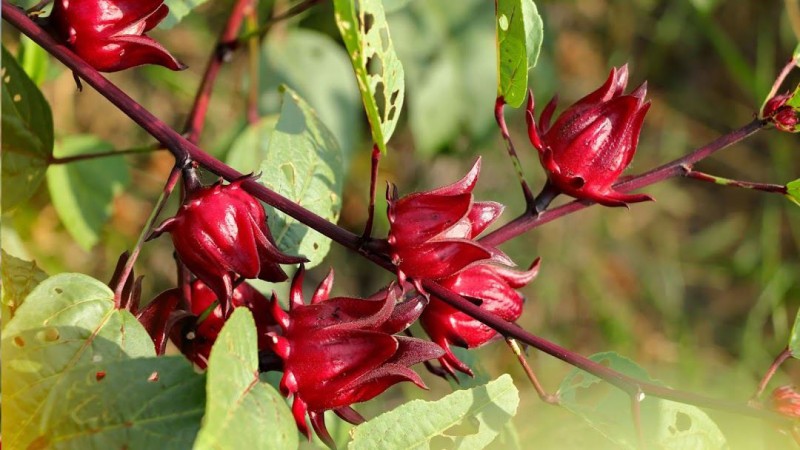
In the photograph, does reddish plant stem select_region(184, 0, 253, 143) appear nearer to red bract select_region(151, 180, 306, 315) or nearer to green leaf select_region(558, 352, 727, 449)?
red bract select_region(151, 180, 306, 315)

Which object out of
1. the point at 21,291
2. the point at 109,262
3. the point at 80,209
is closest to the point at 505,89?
the point at 21,291

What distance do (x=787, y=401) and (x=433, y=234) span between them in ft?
1.25

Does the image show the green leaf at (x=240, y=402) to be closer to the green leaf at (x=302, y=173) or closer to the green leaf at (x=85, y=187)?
the green leaf at (x=302, y=173)

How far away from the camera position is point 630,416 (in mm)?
932

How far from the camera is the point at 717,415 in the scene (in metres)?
1.70

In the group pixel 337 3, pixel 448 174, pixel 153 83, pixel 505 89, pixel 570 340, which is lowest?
pixel 570 340

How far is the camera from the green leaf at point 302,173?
1.01 metres

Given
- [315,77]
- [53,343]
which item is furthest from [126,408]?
[315,77]

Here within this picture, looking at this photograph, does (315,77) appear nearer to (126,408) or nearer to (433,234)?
(433,234)

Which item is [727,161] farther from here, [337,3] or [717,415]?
[337,3]

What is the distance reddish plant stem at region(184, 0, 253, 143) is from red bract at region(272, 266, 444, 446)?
22.6 inches

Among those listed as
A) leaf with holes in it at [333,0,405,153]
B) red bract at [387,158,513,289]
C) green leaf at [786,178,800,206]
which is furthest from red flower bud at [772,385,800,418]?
leaf with holes in it at [333,0,405,153]

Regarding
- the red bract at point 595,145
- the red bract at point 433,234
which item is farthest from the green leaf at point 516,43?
the red bract at point 433,234

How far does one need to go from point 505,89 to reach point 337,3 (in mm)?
275
